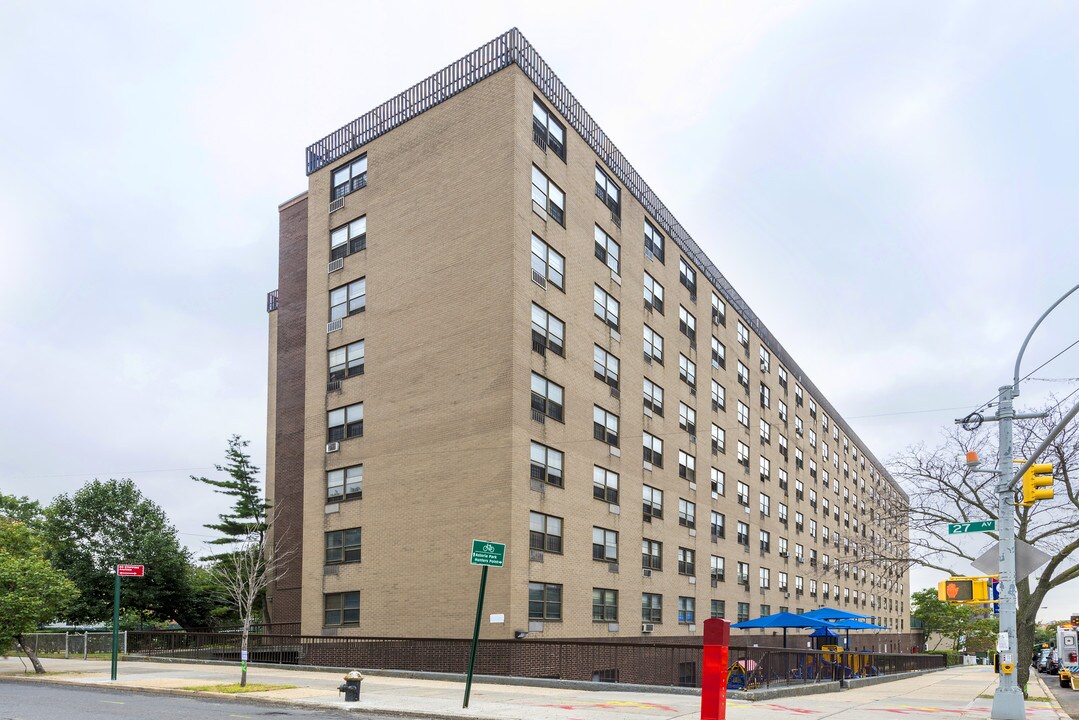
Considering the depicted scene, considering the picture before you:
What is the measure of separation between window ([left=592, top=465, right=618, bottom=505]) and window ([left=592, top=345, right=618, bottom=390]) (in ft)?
12.7

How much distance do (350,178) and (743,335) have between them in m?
30.0

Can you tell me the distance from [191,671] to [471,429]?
12.4 meters

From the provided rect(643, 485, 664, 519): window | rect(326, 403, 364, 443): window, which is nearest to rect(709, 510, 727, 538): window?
rect(643, 485, 664, 519): window

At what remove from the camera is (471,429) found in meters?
33.8

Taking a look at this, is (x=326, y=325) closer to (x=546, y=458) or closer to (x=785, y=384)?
(x=546, y=458)

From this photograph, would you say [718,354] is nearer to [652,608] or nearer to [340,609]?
[652,608]

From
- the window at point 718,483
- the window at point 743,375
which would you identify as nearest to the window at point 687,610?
the window at point 718,483

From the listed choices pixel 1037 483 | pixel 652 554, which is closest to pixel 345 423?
pixel 652 554

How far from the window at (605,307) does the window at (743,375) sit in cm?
1940

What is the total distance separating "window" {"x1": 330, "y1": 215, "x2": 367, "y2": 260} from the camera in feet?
130

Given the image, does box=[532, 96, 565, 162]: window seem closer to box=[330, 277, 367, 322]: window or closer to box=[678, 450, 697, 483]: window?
box=[330, 277, 367, 322]: window

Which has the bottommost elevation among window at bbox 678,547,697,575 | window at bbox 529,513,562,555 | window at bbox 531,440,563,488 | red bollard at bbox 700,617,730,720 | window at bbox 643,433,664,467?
window at bbox 678,547,697,575

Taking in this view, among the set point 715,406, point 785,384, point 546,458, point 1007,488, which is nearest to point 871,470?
point 785,384

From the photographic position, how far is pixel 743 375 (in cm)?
5972
